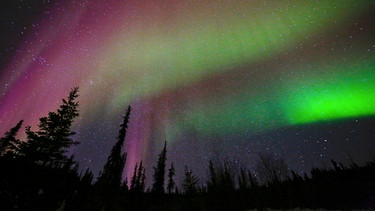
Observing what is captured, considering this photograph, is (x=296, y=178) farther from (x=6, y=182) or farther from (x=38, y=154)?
(x=38, y=154)

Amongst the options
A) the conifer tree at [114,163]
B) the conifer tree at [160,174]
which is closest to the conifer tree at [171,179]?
the conifer tree at [160,174]

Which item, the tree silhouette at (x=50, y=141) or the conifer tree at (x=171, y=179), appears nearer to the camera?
the tree silhouette at (x=50, y=141)

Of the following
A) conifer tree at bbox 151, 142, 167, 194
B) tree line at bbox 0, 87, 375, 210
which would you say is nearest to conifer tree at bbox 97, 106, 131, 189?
tree line at bbox 0, 87, 375, 210

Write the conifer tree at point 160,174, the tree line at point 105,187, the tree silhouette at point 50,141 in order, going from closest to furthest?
the tree line at point 105,187
the tree silhouette at point 50,141
the conifer tree at point 160,174

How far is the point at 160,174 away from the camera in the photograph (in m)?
54.1

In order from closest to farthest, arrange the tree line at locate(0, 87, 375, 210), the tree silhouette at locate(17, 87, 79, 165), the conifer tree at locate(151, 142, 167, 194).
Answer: the tree line at locate(0, 87, 375, 210) → the tree silhouette at locate(17, 87, 79, 165) → the conifer tree at locate(151, 142, 167, 194)

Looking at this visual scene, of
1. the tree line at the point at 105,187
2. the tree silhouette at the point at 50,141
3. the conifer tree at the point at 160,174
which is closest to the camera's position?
the tree line at the point at 105,187

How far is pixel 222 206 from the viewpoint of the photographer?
36.5m

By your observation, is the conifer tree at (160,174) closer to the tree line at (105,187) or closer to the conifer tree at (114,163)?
the tree line at (105,187)

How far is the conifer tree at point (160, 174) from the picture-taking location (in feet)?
165

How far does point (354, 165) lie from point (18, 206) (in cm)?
3831

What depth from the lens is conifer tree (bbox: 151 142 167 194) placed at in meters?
50.3

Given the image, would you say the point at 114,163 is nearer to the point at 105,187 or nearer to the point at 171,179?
the point at 105,187

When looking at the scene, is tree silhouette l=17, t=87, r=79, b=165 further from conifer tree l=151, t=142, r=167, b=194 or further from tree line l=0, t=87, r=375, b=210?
conifer tree l=151, t=142, r=167, b=194
